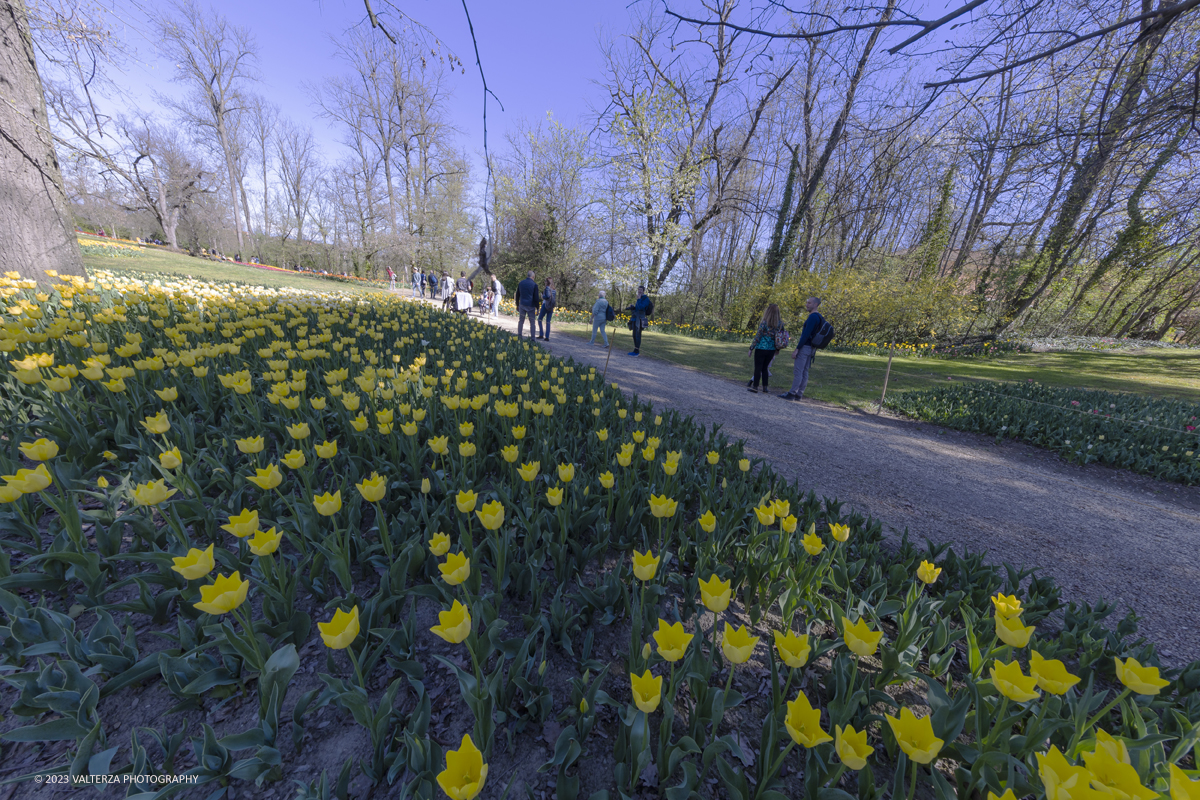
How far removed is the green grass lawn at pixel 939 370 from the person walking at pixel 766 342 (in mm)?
555

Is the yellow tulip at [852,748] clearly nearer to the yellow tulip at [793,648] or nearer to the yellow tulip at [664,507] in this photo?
the yellow tulip at [793,648]

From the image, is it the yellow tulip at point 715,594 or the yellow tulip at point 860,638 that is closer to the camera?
the yellow tulip at point 860,638

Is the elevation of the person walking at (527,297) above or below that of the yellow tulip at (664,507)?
above

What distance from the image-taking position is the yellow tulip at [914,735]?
3.09 feet

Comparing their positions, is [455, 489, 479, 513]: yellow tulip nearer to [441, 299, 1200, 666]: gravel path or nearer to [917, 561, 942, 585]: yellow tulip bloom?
[917, 561, 942, 585]: yellow tulip bloom

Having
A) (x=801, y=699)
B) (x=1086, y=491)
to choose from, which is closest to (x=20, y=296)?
(x=801, y=699)

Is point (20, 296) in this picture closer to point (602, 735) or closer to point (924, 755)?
point (602, 735)

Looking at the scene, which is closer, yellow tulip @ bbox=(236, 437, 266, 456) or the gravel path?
yellow tulip @ bbox=(236, 437, 266, 456)

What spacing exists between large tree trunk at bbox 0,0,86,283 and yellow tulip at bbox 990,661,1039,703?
27.4 feet

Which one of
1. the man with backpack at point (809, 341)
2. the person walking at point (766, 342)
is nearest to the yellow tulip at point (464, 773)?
the man with backpack at point (809, 341)

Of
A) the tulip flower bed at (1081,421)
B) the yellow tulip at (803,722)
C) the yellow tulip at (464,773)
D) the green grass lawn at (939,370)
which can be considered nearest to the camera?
the yellow tulip at (464,773)

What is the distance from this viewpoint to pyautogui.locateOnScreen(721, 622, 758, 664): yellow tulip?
42.4 inches

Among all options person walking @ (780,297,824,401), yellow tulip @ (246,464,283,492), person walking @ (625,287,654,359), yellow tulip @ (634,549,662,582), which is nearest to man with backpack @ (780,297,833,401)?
person walking @ (780,297,824,401)

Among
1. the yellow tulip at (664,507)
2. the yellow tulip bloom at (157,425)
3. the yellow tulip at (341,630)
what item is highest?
the yellow tulip bloom at (157,425)
